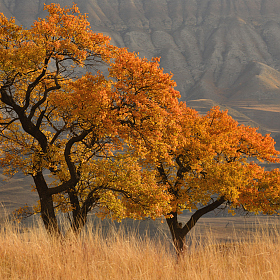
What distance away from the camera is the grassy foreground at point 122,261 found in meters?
6.52

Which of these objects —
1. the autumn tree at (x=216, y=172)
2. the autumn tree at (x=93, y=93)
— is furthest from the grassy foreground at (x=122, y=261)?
the autumn tree at (x=216, y=172)

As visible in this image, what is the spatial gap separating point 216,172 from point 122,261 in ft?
53.7

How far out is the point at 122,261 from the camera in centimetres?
695

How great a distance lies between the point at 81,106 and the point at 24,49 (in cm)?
341

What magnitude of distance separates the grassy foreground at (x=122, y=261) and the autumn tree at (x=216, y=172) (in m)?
14.0

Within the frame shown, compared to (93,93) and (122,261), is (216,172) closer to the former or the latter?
(93,93)

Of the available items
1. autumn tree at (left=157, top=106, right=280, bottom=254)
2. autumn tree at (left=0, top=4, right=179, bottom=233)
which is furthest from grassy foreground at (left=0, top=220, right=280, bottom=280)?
autumn tree at (left=157, top=106, right=280, bottom=254)

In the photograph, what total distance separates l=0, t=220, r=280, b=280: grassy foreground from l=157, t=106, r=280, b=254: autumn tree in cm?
1403

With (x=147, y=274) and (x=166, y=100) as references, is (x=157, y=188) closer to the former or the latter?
(x=166, y=100)

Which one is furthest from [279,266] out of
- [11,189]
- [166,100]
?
[11,189]

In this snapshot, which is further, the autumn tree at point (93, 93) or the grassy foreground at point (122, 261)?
the autumn tree at point (93, 93)

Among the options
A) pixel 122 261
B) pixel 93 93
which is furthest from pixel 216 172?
pixel 122 261

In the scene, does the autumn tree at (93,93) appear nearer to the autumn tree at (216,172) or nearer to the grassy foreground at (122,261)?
the grassy foreground at (122,261)

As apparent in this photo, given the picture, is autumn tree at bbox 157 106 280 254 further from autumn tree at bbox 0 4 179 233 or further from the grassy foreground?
the grassy foreground
